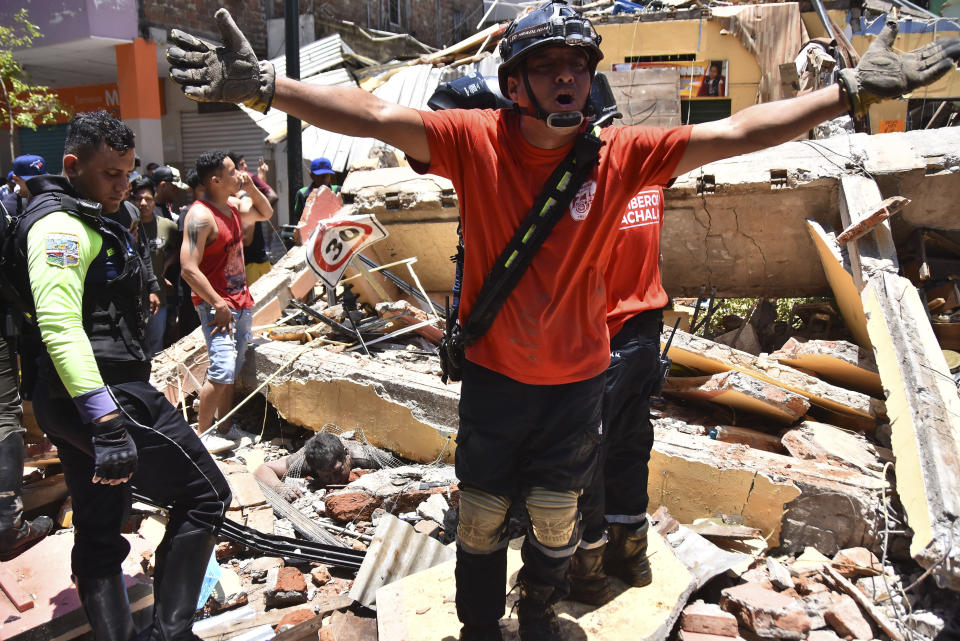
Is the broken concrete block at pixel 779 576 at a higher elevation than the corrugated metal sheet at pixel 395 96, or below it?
below

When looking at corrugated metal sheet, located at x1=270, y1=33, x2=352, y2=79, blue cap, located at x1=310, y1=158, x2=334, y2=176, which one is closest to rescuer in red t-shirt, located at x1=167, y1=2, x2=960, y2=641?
blue cap, located at x1=310, y1=158, x2=334, y2=176

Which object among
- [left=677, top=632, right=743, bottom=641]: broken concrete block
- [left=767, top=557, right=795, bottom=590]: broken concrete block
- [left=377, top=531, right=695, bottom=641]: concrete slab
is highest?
[left=377, top=531, right=695, bottom=641]: concrete slab

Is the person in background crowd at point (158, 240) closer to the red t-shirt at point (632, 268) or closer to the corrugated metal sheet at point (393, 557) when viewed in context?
the corrugated metal sheet at point (393, 557)

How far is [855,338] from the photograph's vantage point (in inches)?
213

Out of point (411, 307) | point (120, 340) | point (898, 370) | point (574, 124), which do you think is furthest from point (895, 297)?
point (120, 340)

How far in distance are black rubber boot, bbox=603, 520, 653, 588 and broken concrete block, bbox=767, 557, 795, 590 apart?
751mm

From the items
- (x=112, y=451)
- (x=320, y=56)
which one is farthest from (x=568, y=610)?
(x=320, y=56)

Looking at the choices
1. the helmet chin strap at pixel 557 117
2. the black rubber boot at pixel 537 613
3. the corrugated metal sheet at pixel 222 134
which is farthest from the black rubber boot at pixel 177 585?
the corrugated metal sheet at pixel 222 134

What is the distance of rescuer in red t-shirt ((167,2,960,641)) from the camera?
212cm

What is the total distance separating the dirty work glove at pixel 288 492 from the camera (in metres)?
4.50

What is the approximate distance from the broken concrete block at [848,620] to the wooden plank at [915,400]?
0.39m

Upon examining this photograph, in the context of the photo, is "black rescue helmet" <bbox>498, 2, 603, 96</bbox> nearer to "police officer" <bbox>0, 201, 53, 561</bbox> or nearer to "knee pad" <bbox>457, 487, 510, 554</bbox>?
"knee pad" <bbox>457, 487, 510, 554</bbox>

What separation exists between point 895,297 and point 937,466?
1.31 meters

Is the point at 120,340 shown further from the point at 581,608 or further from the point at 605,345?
the point at 581,608
